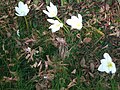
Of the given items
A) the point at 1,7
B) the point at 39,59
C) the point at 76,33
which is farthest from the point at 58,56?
the point at 1,7

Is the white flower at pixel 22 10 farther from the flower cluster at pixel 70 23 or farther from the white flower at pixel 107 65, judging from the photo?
the white flower at pixel 107 65

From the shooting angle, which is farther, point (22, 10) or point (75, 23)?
point (22, 10)

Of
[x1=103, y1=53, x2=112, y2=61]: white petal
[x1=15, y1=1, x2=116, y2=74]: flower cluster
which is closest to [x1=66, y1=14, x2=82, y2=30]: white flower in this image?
[x1=15, y1=1, x2=116, y2=74]: flower cluster

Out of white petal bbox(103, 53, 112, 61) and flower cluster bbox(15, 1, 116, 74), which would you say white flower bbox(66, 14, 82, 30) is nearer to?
flower cluster bbox(15, 1, 116, 74)

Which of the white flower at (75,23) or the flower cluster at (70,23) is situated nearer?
the flower cluster at (70,23)

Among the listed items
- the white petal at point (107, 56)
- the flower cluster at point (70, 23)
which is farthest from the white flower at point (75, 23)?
the white petal at point (107, 56)

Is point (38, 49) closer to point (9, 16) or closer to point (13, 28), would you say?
point (13, 28)

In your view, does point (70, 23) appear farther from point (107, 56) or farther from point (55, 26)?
point (107, 56)

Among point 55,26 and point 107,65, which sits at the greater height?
point 55,26

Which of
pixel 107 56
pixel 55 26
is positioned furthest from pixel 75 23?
pixel 107 56
